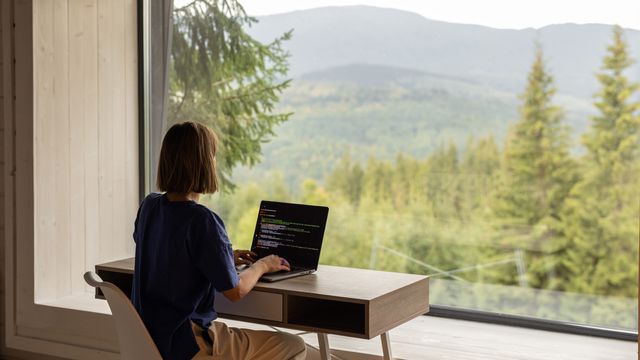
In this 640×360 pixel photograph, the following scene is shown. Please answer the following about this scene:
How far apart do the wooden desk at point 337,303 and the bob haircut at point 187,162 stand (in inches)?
14.8

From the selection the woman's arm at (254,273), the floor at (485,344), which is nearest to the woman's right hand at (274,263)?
the woman's arm at (254,273)

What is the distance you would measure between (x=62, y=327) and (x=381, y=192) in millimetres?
1562

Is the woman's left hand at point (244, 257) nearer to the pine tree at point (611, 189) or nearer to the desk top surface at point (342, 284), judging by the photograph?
the desk top surface at point (342, 284)

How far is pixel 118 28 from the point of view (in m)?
3.93

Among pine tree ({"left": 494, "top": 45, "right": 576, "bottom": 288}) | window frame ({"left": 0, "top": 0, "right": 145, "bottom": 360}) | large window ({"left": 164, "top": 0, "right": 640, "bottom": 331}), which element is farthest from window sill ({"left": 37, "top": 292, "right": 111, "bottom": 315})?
pine tree ({"left": 494, "top": 45, "right": 576, "bottom": 288})

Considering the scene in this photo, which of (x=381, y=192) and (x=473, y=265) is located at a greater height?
(x=381, y=192)

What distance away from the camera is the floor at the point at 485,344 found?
306cm

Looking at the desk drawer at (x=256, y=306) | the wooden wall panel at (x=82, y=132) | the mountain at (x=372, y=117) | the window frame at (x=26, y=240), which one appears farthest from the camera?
the wooden wall panel at (x=82, y=132)

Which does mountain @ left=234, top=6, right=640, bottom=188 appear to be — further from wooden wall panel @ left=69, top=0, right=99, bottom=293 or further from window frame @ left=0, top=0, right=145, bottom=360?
window frame @ left=0, top=0, right=145, bottom=360

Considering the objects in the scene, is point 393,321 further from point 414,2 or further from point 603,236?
point 414,2

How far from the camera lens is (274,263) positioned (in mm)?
2562

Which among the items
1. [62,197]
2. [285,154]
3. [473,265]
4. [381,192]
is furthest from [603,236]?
[62,197]

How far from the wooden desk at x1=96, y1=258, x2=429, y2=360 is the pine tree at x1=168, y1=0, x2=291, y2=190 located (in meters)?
1.39

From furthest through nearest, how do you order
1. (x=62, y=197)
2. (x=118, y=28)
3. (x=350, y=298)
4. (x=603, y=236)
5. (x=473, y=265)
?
(x=118, y=28), (x=62, y=197), (x=473, y=265), (x=603, y=236), (x=350, y=298)
